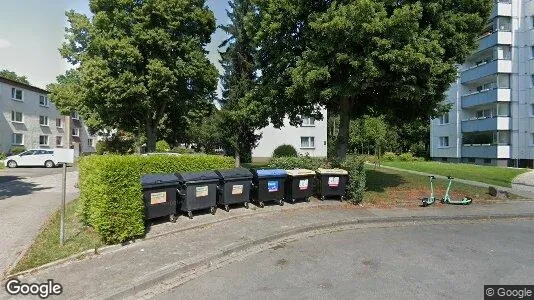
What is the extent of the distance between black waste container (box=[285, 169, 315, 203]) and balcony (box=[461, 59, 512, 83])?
31075 millimetres

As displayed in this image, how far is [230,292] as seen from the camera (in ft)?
17.1

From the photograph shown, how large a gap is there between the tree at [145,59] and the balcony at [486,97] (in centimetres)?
2639

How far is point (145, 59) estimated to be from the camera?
22.2 metres

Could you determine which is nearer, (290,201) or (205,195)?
(205,195)

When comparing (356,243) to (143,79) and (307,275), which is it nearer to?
(307,275)

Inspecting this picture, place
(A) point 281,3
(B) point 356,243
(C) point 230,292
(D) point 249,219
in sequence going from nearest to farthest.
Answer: (C) point 230,292 < (B) point 356,243 < (D) point 249,219 < (A) point 281,3

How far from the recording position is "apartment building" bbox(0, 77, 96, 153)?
1404 inches

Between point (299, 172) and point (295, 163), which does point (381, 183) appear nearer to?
point (295, 163)

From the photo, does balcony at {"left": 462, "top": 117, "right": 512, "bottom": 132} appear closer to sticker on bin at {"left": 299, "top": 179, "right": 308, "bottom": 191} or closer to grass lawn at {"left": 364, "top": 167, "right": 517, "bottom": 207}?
grass lawn at {"left": 364, "top": 167, "right": 517, "bottom": 207}

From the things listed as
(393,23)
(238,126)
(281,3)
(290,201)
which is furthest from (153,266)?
(238,126)

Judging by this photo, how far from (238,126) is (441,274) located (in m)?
16.0

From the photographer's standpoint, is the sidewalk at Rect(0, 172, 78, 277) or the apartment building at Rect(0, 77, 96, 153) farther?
the apartment building at Rect(0, 77, 96, 153)

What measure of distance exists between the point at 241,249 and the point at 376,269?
2.54m

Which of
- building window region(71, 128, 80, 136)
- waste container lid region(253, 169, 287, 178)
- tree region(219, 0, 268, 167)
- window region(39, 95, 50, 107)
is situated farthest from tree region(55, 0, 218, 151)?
building window region(71, 128, 80, 136)
